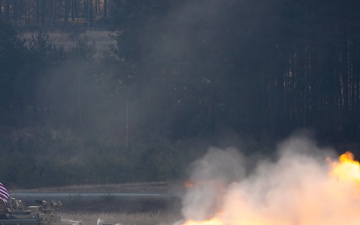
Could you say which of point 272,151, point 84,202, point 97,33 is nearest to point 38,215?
point 84,202

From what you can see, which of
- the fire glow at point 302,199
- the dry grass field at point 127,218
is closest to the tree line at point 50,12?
the dry grass field at point 127,218

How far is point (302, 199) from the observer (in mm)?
22844

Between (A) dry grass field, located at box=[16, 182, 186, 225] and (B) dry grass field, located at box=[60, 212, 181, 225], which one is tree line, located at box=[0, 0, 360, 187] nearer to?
(A) dry grass field, located at box=[16, 182, 186, 225]

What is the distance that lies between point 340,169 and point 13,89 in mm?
45112

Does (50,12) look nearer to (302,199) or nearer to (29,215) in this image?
(29,215)

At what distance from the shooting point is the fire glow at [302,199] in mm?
22016

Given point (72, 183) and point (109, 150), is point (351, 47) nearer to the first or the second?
point (109, 150)

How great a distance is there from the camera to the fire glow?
22.0 m

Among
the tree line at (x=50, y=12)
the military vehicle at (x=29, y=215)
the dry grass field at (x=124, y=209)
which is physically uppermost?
the tree line at (x=50, y=12)

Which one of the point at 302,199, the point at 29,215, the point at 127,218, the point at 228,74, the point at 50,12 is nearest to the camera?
the point at 29,215

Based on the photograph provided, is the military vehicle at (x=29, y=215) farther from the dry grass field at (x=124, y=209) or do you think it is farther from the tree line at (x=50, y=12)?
the tree line at (x=50, y=12)

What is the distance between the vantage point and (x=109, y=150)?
5434 cm

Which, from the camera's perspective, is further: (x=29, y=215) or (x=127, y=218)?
(x=127, y=218)

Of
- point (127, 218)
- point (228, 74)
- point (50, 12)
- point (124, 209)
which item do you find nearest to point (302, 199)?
point (127, 218)
